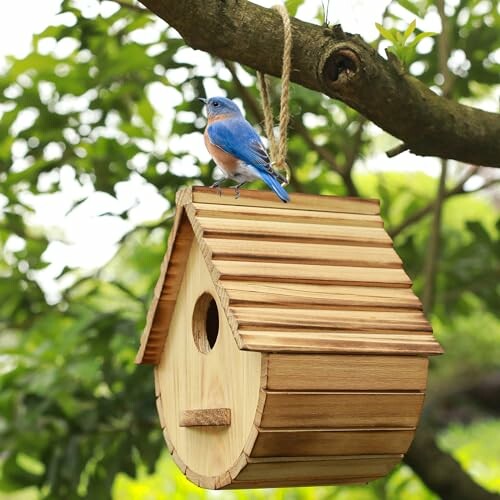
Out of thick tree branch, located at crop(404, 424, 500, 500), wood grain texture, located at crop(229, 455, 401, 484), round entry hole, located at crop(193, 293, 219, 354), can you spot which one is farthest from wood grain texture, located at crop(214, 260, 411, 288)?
thick tree branch, located at crop(404, 424, 500, 500)

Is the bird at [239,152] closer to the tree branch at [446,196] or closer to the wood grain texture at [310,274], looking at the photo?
the wood grain texture at [310,274]

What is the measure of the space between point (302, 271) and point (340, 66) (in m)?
0.40

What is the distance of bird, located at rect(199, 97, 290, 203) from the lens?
2016 millimetres

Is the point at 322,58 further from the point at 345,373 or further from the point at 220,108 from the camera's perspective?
the point at 345,373

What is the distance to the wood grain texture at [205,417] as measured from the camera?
6.34 ft

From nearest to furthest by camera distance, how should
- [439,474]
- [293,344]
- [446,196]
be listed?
[293,344] < [439,474] < [446,196]

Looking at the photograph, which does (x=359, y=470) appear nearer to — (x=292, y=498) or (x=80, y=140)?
(x=80, y=140)

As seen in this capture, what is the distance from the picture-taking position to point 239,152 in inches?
81.0

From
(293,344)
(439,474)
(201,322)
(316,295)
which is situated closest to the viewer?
(293,344)

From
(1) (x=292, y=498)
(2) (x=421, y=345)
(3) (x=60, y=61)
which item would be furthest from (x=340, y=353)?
(1) (x=292, y=498)

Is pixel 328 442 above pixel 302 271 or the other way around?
the other way around

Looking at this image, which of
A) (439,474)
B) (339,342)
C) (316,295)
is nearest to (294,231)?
(316,295)

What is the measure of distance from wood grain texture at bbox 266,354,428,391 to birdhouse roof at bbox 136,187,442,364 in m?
0.03

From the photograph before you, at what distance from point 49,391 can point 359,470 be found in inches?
54.8
